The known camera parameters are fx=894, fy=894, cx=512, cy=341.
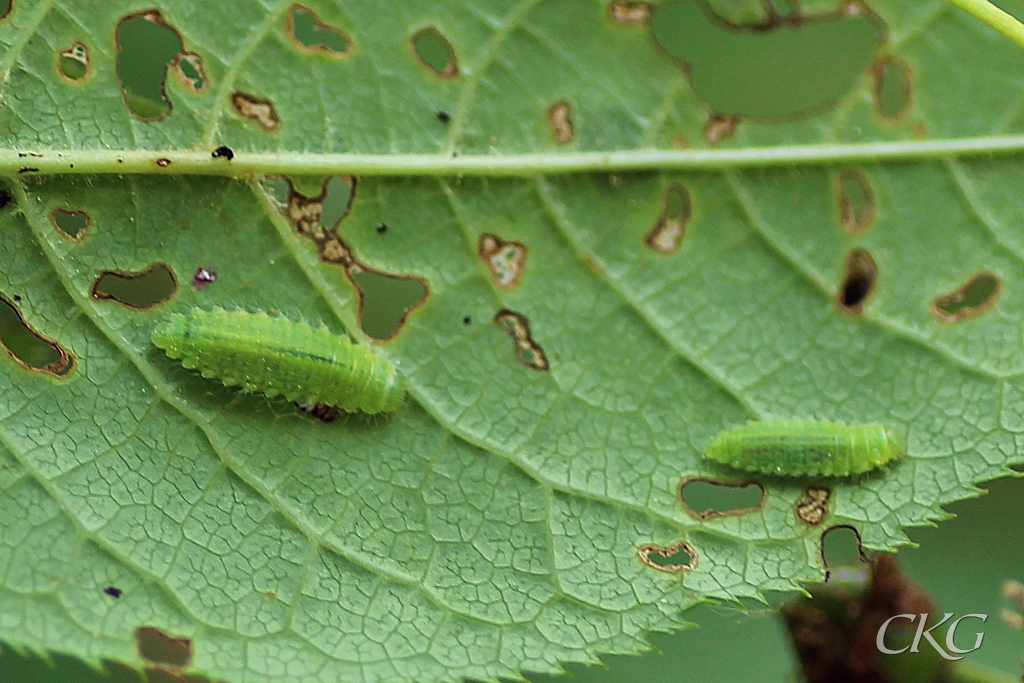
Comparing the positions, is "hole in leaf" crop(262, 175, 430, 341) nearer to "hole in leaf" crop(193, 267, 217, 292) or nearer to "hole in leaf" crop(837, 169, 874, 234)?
"hole in leaf" crop(193, 267, 217, 292)

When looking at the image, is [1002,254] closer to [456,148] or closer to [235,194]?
[456,148]

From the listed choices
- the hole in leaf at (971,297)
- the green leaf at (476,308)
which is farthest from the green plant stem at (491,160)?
the hole in leaf at (971,297)

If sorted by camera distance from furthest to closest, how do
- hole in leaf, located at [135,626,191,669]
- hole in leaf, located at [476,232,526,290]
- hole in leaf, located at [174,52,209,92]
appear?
hole in leaf, located at [476,232,526,290]
hole in leaf, located at [174,52,209,92]
hole in leaf, located at [135,626,191,669]

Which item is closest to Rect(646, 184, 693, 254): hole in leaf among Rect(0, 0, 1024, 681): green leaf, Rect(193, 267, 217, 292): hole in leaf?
Rect(0, 0, 1024, 681): green leaf

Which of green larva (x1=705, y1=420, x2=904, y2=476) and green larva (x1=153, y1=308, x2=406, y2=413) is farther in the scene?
green larva (x1=705, y1=420, x2=904, y2=476)

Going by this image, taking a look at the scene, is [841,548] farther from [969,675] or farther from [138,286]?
[138,286]

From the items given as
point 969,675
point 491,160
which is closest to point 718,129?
point 491,160
